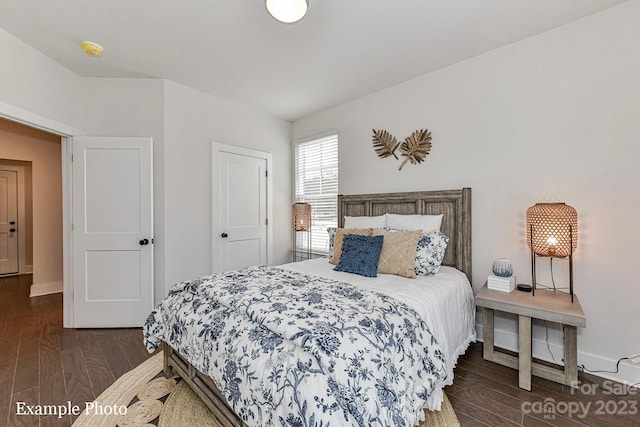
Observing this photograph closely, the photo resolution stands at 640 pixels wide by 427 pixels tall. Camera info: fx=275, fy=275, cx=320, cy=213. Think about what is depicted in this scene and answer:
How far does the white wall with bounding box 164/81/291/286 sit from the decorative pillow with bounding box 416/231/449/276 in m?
2.49

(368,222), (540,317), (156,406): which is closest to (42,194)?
(156,406)

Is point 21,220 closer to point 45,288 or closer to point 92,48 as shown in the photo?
point 45,288

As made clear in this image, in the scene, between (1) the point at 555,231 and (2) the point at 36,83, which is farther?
(2) the point at 36,83

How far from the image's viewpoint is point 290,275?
221 centimetres

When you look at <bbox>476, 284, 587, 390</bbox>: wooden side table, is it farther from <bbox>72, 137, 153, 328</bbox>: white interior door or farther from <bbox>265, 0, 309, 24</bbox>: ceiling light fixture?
<bbox>72, 137, 153, 328</bbox>: white interior door

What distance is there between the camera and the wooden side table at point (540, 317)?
5.82 feet

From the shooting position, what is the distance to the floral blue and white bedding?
40.9 inches

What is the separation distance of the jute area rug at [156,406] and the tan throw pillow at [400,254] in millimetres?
901

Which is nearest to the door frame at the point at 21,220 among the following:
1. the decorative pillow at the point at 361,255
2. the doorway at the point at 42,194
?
the doorway at the point at 42,194

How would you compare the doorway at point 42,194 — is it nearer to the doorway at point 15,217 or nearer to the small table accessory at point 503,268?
the doorway at point 15,217

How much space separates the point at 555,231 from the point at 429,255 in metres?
A: 0.88

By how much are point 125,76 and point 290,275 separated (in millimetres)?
2860

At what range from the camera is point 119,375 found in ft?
6.78

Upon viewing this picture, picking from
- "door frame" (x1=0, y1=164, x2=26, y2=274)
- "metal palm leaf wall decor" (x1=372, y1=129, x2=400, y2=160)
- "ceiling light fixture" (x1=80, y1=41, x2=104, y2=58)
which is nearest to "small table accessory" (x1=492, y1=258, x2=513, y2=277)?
"metal palm leaf wall decor" (x1=372, y1=129, x2=400, y2=160)
